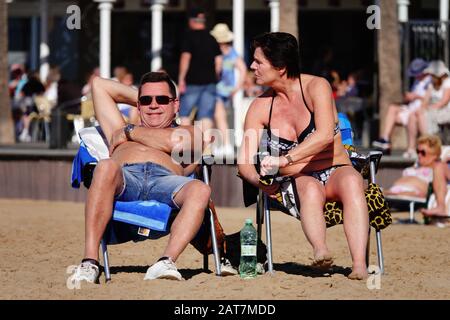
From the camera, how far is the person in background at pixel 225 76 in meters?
14.9

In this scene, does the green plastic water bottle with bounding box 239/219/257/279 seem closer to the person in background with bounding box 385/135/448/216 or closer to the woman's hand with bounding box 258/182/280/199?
the woman's hand with bounding box 258/182/280/199

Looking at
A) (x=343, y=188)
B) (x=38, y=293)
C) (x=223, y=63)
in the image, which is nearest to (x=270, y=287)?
(x=343, y=188)

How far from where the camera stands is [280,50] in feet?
25.8

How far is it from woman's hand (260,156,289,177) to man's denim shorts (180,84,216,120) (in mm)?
6803

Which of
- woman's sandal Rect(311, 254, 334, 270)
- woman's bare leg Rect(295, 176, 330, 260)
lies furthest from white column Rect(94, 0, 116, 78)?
woman's sandal Rect(311, 254, 334, 270)

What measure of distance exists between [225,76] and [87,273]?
8405 millimetres

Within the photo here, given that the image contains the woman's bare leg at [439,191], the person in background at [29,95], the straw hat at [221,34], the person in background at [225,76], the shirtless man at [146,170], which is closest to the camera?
the shirtless man at [146,170]

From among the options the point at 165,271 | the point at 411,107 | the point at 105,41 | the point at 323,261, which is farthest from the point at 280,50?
the point at 105,41

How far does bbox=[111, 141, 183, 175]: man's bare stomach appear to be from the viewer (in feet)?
26.0

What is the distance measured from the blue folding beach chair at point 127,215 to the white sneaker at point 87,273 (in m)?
0.21

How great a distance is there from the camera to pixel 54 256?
9234 millimetres

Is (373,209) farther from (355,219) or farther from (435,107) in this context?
(435,107)

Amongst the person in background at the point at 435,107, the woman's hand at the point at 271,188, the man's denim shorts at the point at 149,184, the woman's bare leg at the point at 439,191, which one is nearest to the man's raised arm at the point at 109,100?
the man's denim shorts at the point at 149,184

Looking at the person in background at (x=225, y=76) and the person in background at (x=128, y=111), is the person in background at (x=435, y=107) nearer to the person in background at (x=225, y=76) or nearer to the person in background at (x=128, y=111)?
the person in background at (x=225, y=76)
